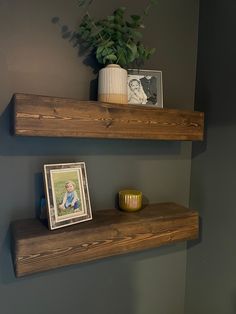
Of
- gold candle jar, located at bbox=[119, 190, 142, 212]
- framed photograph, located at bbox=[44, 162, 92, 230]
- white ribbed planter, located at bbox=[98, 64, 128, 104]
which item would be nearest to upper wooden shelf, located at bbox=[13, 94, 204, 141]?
white ribbed planter, located at bbox=[98, 64, 128, 104]

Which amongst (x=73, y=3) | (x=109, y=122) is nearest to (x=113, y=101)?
(x=109, y=122)

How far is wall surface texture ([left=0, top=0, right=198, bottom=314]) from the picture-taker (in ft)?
3.61

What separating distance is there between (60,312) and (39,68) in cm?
116

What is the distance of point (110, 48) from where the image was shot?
1144 mm

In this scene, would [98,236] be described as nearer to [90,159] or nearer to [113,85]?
[90,159]

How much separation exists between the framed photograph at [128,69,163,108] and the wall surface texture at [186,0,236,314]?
1.04ft

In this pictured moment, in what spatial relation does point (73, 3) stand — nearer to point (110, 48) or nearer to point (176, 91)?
point (110, 48)

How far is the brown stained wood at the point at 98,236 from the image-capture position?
38.0 inches

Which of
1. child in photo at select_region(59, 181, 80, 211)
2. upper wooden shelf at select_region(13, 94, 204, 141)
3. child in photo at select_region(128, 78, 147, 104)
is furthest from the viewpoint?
child in photo at select_region(128, 78, 147, 104)

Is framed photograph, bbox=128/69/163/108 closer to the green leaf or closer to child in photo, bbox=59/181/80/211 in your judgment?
the green leaf

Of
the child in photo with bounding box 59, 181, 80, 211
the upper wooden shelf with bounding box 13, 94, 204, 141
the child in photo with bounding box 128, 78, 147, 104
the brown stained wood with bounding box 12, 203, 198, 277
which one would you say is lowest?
the brown stained wood with bounding box 12, 203, 198, 277

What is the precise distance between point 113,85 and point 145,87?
0.22 metres

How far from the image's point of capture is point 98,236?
3.55 ft

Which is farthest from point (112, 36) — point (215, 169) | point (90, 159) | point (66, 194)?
point (215, 169)
